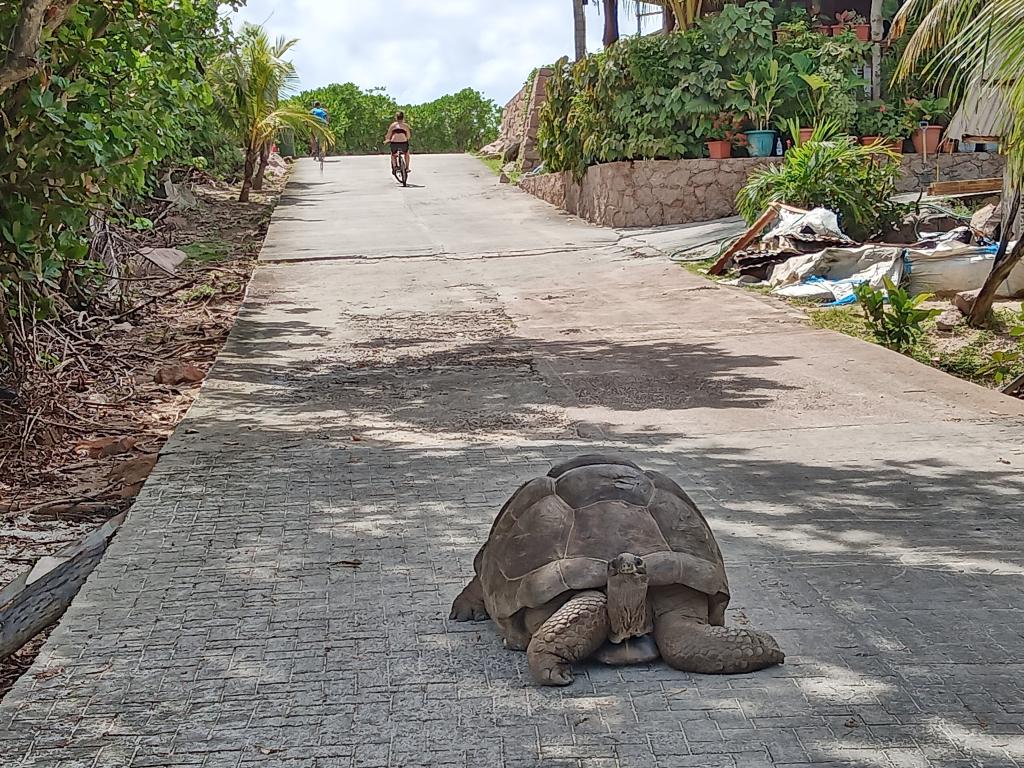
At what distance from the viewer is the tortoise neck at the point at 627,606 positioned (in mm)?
3408

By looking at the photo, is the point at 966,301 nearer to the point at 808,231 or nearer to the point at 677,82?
the point at 808,231

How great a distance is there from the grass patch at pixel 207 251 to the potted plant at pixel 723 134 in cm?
722

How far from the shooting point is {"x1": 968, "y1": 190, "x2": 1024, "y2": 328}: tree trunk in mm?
9562

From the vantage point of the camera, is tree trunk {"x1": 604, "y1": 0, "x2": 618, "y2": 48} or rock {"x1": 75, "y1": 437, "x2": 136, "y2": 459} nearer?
rock {"x1": 75, "y1": 437, "x2": 136, "y2": 459}

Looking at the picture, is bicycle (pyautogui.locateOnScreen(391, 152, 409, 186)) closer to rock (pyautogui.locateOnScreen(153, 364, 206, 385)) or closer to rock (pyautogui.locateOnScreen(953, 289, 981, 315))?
rock (pyautogui.locateOnScreen(953, 289, 981, 315))

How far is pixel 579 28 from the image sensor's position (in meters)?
26.1

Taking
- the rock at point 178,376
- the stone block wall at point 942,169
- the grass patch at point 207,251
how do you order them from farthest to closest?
the stone block wall at point 942,169
the grass patch at point 207,251
the rock at point 178,376

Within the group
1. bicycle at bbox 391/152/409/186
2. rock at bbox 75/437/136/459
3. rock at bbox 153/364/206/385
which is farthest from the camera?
bicycle at bbox 391/152/409/186

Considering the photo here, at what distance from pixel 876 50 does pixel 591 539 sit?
16428mm

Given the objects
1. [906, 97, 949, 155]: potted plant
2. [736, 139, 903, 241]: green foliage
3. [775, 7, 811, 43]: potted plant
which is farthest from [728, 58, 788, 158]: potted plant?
[736, 139, 903, 241]: green foliage

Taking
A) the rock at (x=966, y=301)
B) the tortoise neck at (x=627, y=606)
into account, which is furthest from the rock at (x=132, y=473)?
the rock at (x=966, y=301)

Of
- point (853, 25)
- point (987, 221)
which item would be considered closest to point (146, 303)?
point (987, 221)

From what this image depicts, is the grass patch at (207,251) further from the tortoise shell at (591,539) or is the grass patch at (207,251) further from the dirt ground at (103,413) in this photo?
the tortoise shell at (591,539)

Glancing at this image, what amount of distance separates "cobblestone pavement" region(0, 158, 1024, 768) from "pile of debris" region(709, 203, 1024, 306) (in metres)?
1.79
